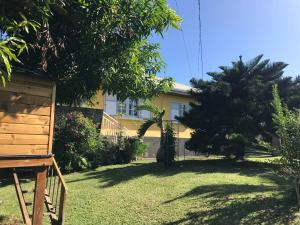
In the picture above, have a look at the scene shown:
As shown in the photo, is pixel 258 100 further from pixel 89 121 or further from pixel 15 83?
pixel 15 83

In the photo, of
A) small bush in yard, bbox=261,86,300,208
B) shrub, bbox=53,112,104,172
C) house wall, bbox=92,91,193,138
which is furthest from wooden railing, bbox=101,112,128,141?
small bush in yard, bbox=261,86,300,208

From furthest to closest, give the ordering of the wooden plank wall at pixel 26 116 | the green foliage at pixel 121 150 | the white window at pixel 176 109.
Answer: the white window at pixel 176 109, the green foliage at pixel 121 150, the wooden plank wall at pixel 26 116

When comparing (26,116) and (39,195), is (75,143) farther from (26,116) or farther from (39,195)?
(26,116)

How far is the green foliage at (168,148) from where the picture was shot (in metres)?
16.1

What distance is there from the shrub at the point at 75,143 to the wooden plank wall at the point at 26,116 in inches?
305

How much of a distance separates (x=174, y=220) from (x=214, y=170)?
5.99m

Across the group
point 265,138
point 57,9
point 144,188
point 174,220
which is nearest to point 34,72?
point 57,9

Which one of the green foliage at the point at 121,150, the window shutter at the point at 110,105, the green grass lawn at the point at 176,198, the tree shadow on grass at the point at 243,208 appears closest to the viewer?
the tree shadow on grass at the point at 243,208

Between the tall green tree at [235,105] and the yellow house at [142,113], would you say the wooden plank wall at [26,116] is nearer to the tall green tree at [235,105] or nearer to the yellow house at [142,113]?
the tall green tree at [235,105]

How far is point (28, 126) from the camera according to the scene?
7.90m

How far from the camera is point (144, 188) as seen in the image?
12.2 metres

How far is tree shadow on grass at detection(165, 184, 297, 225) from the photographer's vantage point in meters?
8.77

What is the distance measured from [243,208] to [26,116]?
16.4 feet

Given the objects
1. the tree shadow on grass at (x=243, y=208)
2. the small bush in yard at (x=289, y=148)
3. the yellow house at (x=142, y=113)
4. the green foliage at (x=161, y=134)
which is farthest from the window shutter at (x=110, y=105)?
the small bush in yard at (x=289, y=148)
